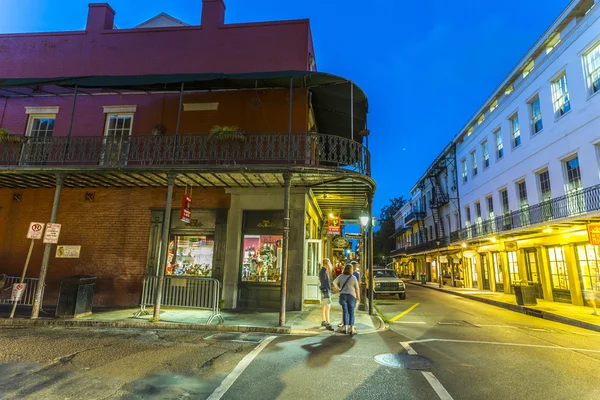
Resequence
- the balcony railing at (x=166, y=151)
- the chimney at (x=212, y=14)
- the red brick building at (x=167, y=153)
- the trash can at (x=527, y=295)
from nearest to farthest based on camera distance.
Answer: the balcony railing at (x=166, y=151) → the red brick building at (x=167, y=153) → the chimney at (x=212, y=14) → the trash can at (x=527, y=295)

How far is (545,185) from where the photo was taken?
16.8m

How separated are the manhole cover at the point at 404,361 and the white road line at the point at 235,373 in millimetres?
2188

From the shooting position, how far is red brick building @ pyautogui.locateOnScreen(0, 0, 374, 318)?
10977 millimetres

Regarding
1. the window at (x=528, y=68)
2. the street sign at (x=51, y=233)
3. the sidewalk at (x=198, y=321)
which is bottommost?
the sidewalk at (x=198, y=321)

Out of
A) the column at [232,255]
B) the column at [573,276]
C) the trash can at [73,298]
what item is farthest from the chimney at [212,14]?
the column at [573,276]

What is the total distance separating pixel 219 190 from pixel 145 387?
827 centimetres

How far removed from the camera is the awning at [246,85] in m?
9.92

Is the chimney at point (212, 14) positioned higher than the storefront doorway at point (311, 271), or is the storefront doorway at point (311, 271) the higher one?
the chimney at point (212, 14)

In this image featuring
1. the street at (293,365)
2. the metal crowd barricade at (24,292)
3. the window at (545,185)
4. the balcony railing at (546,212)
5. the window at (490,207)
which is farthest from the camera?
the window at (490,207)

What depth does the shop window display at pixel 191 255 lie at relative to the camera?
1174 centimetres

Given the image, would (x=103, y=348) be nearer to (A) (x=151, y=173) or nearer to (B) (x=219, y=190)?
(A) (x=151, y=173)

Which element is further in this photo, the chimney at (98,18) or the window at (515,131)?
the window at (515,131)

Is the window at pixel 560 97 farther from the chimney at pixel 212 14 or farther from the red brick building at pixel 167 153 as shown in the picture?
the chimney at pixel 212 14

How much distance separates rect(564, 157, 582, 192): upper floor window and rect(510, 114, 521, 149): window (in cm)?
447
